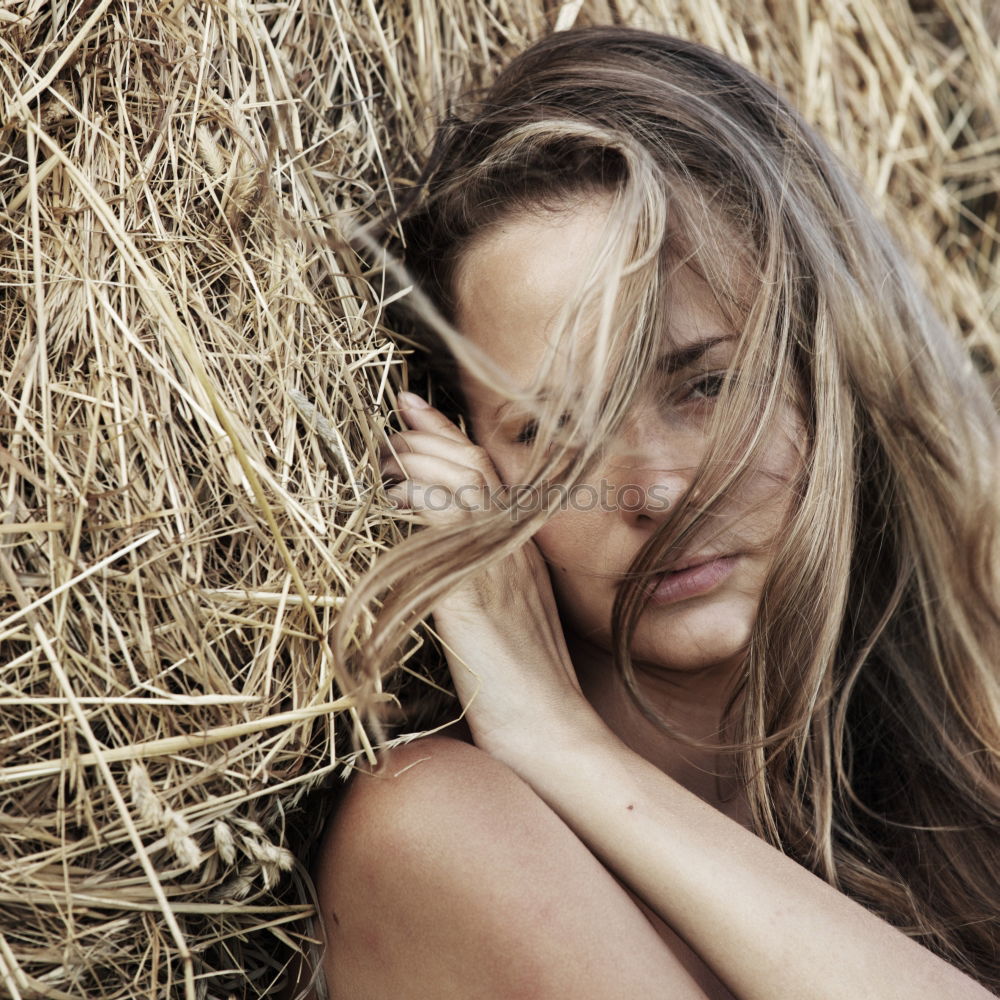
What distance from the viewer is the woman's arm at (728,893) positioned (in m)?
0.91

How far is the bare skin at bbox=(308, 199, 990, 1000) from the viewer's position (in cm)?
91

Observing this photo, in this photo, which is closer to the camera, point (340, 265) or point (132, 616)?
point (132, 616)

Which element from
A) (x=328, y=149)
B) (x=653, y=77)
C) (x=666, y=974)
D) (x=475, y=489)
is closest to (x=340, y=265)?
(x=328, y=149)

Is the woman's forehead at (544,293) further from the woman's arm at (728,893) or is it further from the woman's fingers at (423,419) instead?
the woman's arm at (728,893)

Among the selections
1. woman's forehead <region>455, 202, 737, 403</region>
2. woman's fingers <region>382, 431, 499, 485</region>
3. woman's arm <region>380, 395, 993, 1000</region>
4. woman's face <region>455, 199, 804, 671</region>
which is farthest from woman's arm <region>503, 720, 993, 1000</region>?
woman's forehead <region>455, 202, 737, 403</region>

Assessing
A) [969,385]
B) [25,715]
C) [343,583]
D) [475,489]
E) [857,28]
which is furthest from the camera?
[857,28]

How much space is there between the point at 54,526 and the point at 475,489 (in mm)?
428

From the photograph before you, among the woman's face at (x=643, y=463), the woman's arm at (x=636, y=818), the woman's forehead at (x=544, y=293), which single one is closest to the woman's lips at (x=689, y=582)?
the woman's face at (x=643, y=463)

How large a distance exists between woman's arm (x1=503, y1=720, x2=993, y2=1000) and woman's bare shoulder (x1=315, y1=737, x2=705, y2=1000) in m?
0.03

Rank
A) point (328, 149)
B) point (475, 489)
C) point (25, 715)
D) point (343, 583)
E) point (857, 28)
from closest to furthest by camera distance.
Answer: point (25, 715) < point (343, 583) < point (475, 489) < point (328, 149) < point (857, 28)

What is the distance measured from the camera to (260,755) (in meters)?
0.92

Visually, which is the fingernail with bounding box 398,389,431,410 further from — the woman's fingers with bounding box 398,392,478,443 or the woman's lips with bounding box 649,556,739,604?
the woman's lips with bounding box 649,556,739,604

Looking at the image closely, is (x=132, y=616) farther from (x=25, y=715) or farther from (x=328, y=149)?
(x=328, y=149)

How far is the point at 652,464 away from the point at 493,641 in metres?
0.26
